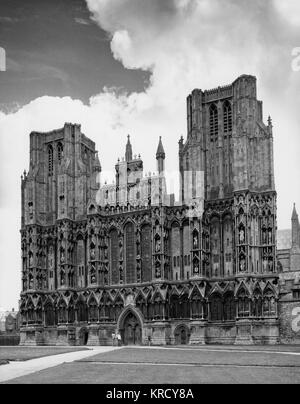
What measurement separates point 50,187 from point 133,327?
A: 22769 mm

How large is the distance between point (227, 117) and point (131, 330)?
27.6m

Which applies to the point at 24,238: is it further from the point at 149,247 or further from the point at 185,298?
the point at 185,298

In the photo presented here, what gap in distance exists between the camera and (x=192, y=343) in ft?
222

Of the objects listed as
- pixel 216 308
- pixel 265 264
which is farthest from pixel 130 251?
pixel 265 264

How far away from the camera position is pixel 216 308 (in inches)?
2749

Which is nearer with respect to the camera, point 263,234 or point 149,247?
point 263,234

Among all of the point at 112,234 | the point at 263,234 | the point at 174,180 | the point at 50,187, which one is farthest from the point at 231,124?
the point at 50,187

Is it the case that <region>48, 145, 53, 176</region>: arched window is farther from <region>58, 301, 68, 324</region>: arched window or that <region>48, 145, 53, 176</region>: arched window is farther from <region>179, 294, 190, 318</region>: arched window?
<region>179, 294, 190, 318</region>: arched window

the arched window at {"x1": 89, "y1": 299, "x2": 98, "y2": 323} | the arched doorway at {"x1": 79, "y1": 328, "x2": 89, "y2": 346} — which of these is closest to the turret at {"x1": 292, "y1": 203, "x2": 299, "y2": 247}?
the arched window at {"x1": 89, "y1": 299, "x2": 98, "y2": 323}

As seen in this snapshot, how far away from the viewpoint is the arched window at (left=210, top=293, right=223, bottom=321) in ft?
228

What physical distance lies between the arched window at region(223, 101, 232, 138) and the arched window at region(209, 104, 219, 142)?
110 cm

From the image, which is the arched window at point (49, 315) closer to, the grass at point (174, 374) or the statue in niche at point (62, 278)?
the statue in niche at point (62, 278)

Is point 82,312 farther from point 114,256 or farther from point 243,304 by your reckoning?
point 243,304
